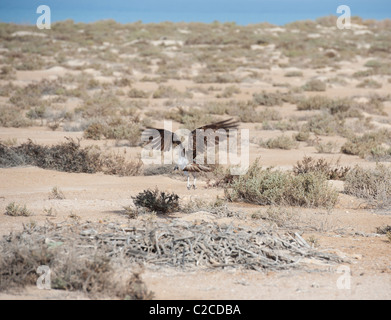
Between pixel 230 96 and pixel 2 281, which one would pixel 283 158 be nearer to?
pixel 2 281

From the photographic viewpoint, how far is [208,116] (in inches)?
614

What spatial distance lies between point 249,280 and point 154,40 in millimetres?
37528

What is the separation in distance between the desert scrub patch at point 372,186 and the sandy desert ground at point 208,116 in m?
0.09

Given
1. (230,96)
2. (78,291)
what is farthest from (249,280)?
(230,96)

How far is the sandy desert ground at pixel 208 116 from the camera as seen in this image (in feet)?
16.5

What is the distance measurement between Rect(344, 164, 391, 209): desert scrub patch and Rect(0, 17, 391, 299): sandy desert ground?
3.4 inches

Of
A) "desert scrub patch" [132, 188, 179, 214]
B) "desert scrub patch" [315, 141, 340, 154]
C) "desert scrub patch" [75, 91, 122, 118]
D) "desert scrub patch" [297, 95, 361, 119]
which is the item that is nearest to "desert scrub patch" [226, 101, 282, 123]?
"desert scrub patch" [297, 95, 361, 119]

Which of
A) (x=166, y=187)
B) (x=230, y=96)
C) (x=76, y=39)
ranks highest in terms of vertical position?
(x=76, y=39)

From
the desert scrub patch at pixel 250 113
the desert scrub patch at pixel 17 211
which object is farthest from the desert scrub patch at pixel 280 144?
the desert scrub patch at pixel 17 211

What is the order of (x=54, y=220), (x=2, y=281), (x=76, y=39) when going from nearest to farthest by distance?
(x=2, y=281), (x=54, y=220), (x=76, y=39)

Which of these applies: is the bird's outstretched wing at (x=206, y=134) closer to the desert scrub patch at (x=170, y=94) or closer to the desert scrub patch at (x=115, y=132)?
the desert scrub patch at (x=115, y=132)

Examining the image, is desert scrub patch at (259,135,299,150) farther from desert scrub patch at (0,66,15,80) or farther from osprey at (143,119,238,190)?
desert scrub patch at (0,66,15,80)

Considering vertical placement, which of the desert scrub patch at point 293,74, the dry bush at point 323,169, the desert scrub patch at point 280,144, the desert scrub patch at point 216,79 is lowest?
the dry bush at point 323,169

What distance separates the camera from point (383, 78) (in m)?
26.7
